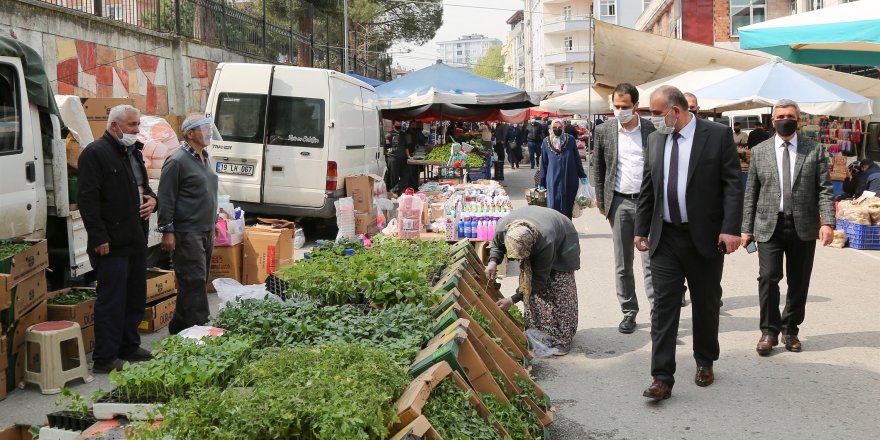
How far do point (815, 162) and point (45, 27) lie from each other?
11.2 meters

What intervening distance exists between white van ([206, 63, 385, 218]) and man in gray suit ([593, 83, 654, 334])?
19.5ft

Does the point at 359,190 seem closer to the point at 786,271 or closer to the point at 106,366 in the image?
the point at 106,366

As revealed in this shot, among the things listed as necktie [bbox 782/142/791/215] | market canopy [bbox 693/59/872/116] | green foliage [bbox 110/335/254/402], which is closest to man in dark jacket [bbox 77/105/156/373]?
green foliage [bbox 110/335/254/402]

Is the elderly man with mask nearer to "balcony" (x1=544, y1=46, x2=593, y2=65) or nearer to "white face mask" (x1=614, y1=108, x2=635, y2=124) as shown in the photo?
"white face mask" (x1=614, y1=108, x2=635, y2=124)

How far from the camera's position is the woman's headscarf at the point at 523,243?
21.5ft

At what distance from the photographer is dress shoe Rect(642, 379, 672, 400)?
5773 mm

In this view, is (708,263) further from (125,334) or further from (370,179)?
(370,179)

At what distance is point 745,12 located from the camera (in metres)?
33.9

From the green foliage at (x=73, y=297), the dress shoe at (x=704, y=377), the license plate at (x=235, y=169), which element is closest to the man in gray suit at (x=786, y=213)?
the dress shoe at (x=704, y=377)

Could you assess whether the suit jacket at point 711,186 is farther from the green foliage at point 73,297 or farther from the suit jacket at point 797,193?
the green foliage at point 73,297

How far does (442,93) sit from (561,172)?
9269mm

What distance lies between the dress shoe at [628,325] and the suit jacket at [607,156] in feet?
3.27

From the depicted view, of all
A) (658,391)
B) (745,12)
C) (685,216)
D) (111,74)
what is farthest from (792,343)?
(745,12)

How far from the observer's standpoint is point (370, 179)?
1414 centimetres
